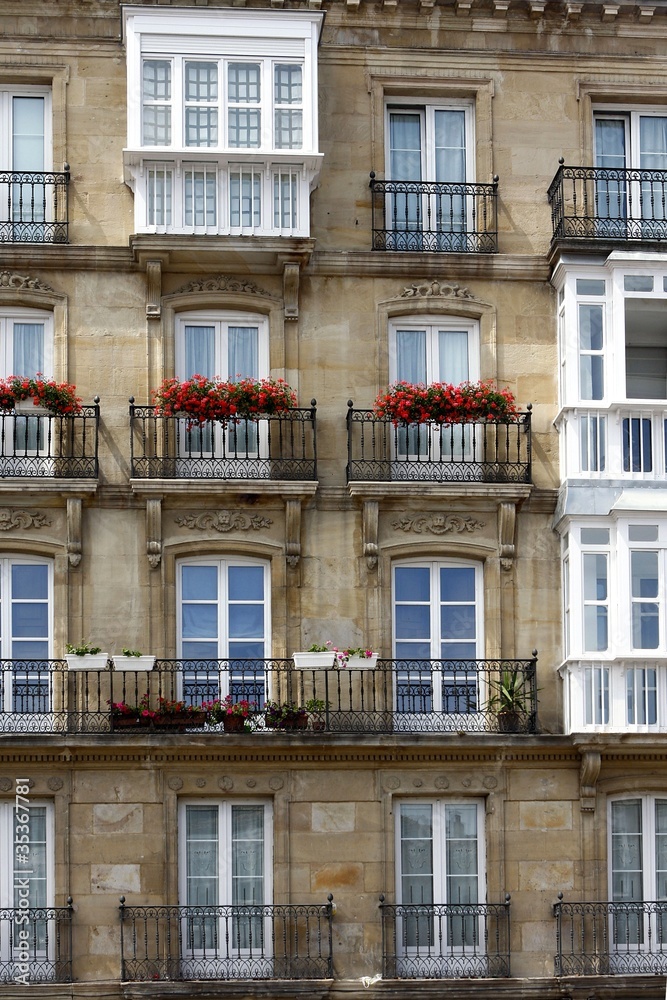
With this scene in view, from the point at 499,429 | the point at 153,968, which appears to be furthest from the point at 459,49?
the point at 153,968

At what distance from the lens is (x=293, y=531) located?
97.7ft

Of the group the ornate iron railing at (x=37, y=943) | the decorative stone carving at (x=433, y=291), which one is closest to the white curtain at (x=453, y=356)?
the decorative stone carving at (x=433, y=291)

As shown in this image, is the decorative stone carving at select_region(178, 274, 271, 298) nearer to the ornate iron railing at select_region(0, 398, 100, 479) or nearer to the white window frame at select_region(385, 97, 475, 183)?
the ornate iron railing at select_region(0, 398, 100, 479)

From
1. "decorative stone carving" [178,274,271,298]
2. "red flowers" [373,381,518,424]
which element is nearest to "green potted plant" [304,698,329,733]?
"red flowers" [373,381,518,424]

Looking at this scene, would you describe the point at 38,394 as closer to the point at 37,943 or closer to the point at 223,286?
the point at 223,286

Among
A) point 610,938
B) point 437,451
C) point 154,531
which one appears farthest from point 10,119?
point 610,938

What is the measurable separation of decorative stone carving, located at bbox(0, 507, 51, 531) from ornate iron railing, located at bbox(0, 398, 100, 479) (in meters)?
0.46

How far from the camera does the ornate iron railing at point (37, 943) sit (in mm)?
28328

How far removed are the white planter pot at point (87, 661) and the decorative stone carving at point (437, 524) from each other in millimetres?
4213

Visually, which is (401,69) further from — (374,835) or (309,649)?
(374,835)

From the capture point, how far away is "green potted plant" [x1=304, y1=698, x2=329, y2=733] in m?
29.1

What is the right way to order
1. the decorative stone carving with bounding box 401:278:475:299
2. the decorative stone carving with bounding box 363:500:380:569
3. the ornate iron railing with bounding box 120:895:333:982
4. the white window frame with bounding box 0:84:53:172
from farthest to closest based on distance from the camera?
the white window frame with bounding box 0:84:53:172
the decorative stone carving with bounding box 401:278:475:299
the decorative stone carving with bounding box 363:500:380:569
the ornate iron railing with bounding box 120:895:333:982

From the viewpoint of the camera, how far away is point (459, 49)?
Result: 31.5 meters

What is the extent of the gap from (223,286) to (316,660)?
522 cm
